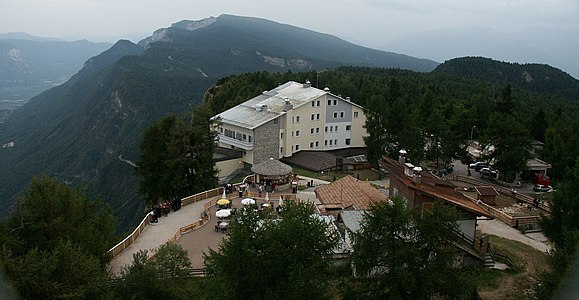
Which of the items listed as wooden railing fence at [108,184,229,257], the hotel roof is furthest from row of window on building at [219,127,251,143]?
wooden railing fence at [108,184,229,257]

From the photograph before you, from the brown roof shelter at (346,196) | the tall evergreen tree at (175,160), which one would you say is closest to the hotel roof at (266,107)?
the tall evergreen tree at (175,160)

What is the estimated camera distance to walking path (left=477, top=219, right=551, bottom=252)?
84.6 feet

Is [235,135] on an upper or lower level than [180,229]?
upper

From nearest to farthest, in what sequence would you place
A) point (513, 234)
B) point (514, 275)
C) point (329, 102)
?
1. point (514, 275)
2. point (513, 234)
3. point (329, 102)

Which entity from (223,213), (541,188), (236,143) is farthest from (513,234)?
(236,143)

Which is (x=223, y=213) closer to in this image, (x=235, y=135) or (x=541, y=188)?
(x=235, y=135)

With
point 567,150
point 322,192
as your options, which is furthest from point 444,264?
point 567,150

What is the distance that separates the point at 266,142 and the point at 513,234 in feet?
83.5

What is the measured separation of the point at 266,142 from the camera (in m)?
47.4

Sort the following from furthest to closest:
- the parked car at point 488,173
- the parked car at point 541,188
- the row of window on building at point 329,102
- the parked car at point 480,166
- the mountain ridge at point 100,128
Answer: the mountain ridge at point 100,128, the row of window on building at point 329,102, the parked car at point 480,166, the parked car at point 488,173, the parked car at point 541,188

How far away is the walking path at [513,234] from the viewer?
25.8 meters

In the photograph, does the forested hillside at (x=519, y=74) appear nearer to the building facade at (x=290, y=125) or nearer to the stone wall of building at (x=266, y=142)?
the building facade at (x=290, y=125)

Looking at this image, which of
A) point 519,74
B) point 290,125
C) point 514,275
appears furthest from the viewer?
point 519,74

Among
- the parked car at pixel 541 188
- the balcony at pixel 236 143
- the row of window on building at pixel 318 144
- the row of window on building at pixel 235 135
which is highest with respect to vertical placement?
the row of window on building at pixel 235 135
